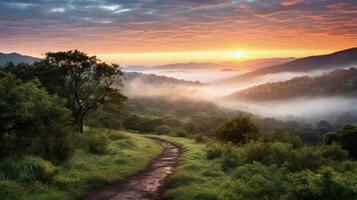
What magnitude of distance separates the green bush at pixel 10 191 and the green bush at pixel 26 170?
188 centimetres

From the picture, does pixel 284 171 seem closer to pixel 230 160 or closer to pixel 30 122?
pixel 230 160

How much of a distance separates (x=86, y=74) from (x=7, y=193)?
112ft

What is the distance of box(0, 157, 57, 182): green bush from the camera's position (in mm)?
18548

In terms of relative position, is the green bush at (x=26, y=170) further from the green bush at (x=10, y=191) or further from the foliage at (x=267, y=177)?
the foliage at (x=267, y=177)

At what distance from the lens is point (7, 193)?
52.0ft

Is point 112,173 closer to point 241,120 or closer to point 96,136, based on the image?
point 96,136

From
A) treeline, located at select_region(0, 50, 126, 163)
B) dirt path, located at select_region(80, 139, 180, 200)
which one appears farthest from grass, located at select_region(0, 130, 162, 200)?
treeline, located at select_region(0, 50, 126, 163)

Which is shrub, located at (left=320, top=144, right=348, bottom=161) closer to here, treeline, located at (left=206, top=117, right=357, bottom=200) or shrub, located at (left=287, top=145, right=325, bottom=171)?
treeline, located at (left=206, top=117, right=357, bottom=200)

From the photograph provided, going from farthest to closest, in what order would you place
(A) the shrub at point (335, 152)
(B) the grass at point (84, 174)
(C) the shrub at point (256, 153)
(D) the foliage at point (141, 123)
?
→ (D) the foliage at point (141, 123) < (A) the shrub at point (335, 152) < (C) the shrub at point (256, 153) < (B) the grass at point (84, 174)

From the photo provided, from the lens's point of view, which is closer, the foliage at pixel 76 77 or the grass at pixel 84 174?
the grass at pixel 84 174

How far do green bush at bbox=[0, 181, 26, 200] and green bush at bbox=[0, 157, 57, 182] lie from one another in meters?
1.88

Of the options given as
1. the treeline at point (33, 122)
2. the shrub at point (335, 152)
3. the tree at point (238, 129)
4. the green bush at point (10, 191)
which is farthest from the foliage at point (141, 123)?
the green bush at point (10, 191)

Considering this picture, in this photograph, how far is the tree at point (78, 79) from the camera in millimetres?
45844

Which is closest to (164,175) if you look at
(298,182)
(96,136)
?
(96,136)
